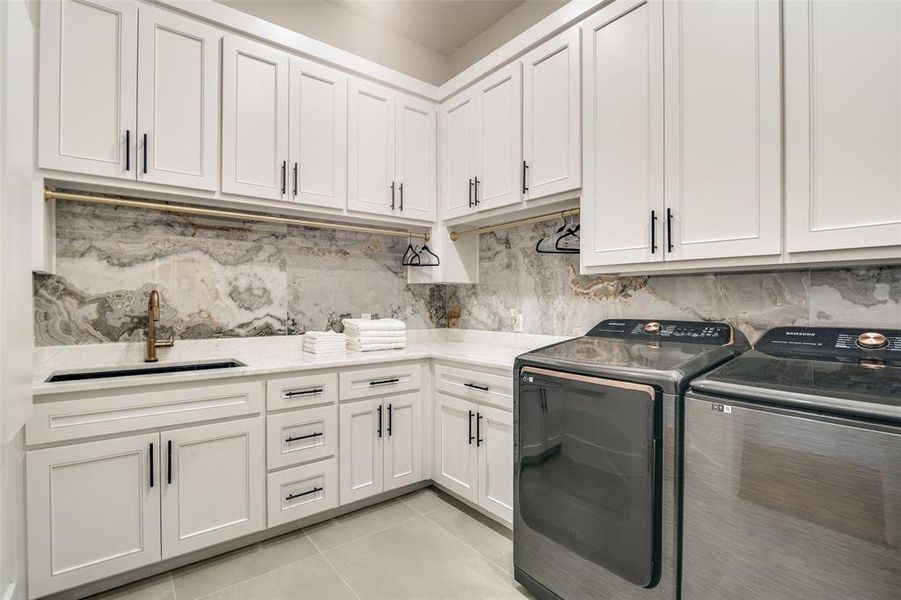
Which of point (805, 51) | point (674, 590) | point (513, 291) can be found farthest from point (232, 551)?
point (805, 51)

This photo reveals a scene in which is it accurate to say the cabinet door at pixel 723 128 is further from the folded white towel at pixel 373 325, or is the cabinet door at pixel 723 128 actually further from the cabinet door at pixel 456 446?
the folded white towel at pixel 373 325

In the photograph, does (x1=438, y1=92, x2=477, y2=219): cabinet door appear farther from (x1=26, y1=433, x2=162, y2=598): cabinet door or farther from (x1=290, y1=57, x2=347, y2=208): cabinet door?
(x1=26, y1=433, x2=162, y2=598): cabinet door

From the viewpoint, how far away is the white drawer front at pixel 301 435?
217 centimetres

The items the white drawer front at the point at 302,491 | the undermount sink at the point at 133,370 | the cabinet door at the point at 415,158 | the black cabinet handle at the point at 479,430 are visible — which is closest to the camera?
the undermount sink at the point at 133,370

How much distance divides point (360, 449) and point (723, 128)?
2341mm

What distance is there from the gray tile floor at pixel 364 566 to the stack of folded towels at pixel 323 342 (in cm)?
97

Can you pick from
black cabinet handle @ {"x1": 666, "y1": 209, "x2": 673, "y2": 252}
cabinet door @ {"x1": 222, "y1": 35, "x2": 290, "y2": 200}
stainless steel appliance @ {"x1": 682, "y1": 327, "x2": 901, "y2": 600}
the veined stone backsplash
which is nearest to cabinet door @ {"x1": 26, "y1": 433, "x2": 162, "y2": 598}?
the veined stone backsplash

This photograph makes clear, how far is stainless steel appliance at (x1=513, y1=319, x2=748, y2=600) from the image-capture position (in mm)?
1376

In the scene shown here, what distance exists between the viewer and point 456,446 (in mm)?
2562

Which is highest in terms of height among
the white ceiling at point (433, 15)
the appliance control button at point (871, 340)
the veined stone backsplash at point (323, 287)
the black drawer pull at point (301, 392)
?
the white ceiling at point (433, 15)

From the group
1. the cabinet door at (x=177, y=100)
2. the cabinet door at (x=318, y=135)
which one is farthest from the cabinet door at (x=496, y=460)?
the cabinet door at (x=177, y=100)

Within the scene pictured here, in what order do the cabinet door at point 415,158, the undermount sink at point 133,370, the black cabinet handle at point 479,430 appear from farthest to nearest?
the cabinet door at point 415,158 < the black cabinet handle at point 479,430 < the undermount sink at point 133,370

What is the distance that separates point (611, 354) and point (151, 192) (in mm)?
2296

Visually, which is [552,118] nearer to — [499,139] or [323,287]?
[499,139]
